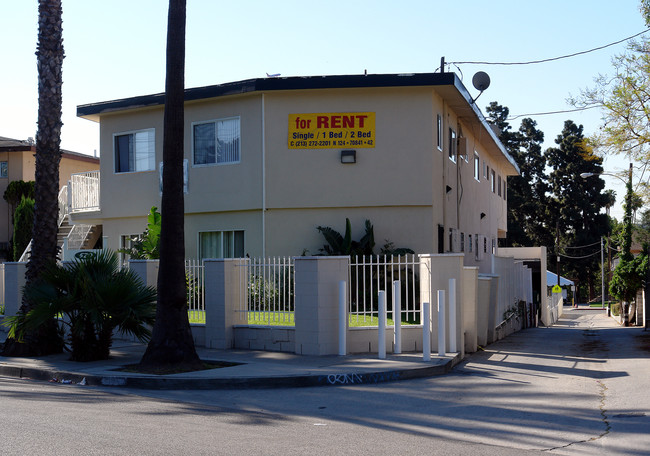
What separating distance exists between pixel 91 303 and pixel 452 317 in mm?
6376

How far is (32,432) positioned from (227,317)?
7.53 m

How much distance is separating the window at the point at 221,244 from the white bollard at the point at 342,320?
7.39 m

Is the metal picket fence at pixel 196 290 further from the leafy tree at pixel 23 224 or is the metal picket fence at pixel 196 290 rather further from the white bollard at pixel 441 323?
the leafy tree at pixel 23 224

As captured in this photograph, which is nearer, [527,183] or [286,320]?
[286,320]

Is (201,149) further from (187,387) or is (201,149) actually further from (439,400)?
(439,400)

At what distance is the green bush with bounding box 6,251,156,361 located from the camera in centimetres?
1266

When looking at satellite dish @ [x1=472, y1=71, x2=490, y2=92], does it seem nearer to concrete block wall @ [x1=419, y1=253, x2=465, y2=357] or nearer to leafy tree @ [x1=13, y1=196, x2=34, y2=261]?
concrete block wall @ [x1=419, y1=253, x2=465, y2=357]

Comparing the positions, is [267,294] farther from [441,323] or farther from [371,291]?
[441,323]

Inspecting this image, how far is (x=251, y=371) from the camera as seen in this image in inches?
448

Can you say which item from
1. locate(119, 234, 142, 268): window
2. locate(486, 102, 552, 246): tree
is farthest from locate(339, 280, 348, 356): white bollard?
locate(486, 102, 552, 246): tree

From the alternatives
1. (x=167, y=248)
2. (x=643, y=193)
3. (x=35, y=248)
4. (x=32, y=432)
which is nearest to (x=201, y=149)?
(x=35, y=248)

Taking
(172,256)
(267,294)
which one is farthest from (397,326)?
(172,256)

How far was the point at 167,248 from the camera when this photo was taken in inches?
468

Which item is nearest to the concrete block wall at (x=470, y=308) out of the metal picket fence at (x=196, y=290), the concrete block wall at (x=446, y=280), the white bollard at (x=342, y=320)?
the concrete block wall at (x=446, y=280)
